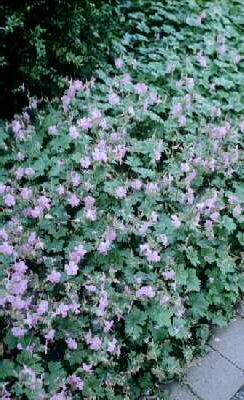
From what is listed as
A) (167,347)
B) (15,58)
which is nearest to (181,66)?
(15,58)

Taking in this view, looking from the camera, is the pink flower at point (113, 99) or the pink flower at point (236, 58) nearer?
the pink flower at point (113, 99)

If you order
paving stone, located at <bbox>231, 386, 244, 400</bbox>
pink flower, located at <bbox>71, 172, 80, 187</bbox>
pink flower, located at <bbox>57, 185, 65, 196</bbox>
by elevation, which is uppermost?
pink flower, located at <bbox>71, 172, 80, 187</bbox>

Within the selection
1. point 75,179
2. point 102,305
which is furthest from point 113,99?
point 102,305

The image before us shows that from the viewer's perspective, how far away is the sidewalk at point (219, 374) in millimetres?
3004

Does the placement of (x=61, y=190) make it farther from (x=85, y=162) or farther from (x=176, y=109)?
(x=176, y=109)

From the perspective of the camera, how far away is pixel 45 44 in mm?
3777

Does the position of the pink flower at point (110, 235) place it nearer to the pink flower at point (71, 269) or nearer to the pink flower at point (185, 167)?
the pink flower at point (71, 269)

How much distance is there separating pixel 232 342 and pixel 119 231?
40.2 inches

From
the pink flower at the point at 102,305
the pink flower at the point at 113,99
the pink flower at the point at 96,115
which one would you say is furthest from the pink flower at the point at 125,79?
the pink flower at the point at 102,305

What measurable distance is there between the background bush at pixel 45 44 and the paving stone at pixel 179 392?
221 centimetres

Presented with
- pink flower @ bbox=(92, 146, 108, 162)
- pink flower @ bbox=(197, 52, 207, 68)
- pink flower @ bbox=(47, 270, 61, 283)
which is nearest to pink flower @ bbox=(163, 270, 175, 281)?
pink flower @ bbox=(47, 270, 61, 283)

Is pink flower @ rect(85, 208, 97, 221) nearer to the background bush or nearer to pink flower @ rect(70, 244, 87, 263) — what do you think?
pink flower @ rect(70, 244, 87, 263)

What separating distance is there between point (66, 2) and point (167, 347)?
247 cm

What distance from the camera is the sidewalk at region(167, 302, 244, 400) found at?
300 centimetres
